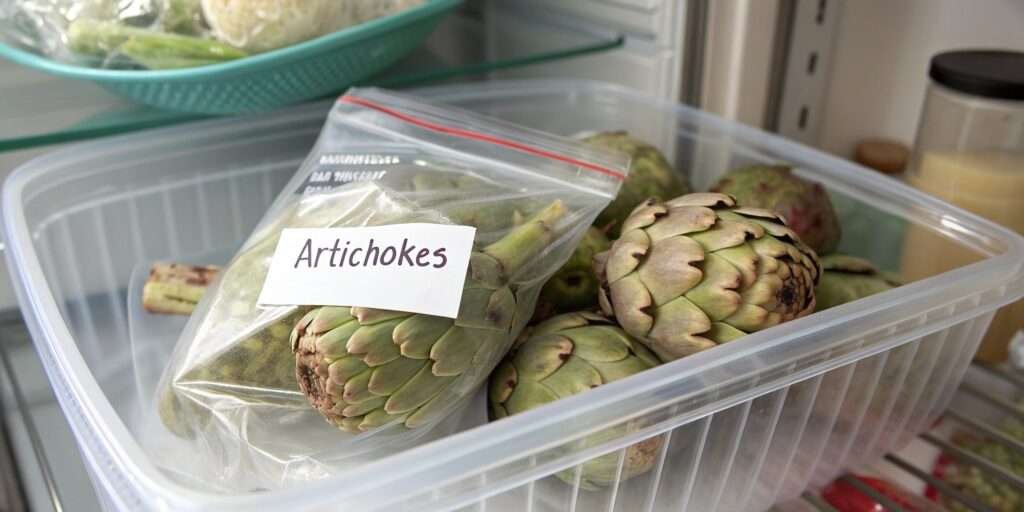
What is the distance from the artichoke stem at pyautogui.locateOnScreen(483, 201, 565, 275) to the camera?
486 millimetres

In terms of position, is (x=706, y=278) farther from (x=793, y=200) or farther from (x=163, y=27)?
(x=163, y=27)

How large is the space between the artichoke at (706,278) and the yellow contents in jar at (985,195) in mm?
220

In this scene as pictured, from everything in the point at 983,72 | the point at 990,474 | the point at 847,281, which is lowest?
the point at 990,474

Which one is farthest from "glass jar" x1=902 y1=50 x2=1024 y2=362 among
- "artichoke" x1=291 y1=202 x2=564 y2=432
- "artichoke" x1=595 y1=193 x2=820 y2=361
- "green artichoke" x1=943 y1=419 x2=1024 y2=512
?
"artichoke" x1=291 y1=202 x2=564 y2=432

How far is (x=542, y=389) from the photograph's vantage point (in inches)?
18.4

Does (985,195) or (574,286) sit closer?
(574,286)

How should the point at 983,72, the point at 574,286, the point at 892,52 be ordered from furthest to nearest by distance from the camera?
the point at 892,52 < the point at 983,72 < the point at 574,286

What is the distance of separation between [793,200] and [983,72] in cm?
19

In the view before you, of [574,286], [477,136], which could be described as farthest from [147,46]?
[574,286]

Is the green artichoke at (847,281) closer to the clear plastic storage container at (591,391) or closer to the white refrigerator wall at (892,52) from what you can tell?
the clear plastic storage container at (591,391)

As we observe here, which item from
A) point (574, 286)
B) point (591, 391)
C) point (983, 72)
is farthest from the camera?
point (983, 72)

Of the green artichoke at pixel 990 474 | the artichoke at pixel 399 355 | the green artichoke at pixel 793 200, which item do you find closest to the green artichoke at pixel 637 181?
the green artichoke at pixel 793 200

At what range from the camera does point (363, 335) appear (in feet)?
1.37

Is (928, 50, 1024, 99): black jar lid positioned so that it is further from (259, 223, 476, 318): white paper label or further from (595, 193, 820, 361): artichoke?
(259, 223, 476, 318): white paper label
